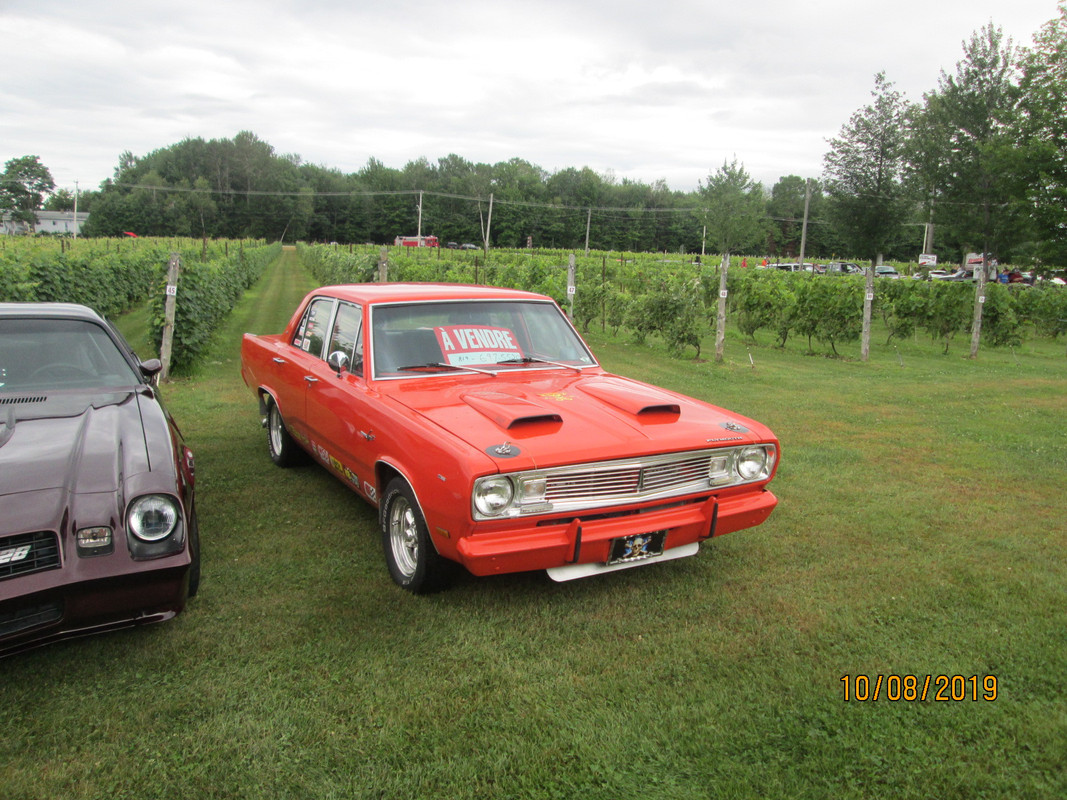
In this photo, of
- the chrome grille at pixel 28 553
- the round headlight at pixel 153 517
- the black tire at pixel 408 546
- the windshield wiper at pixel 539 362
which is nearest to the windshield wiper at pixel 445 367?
the windshield wiper at pixel 539 362

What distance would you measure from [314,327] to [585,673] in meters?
3.52

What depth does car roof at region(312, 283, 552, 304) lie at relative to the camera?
4715 mm

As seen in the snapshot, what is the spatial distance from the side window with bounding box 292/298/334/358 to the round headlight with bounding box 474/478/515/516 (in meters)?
2.50

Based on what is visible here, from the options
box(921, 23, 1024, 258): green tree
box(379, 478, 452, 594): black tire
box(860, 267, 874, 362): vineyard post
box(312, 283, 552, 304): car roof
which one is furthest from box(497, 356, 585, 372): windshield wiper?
box(921, 23, 1024, 258): green tree

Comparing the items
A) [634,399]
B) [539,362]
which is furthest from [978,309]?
[634,399]

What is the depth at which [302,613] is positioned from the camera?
11.8 feet

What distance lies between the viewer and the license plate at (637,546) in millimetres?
3449

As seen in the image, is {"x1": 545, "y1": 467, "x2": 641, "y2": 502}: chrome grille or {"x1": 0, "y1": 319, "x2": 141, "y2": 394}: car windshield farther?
{"x1": 0, "y1": 319, "x2": 141, "y2": 394}: car windshield

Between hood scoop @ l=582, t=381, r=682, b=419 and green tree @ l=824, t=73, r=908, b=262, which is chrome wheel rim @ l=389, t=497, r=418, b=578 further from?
green tree @ l=824, t=73, r=908, b=262

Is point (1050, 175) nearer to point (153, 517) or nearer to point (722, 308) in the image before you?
point (722, 308)

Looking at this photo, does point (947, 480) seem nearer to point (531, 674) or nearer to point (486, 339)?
point (486, 339)

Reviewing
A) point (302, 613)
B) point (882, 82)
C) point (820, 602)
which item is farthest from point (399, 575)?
point (882, 82)

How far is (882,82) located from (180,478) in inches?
1542
